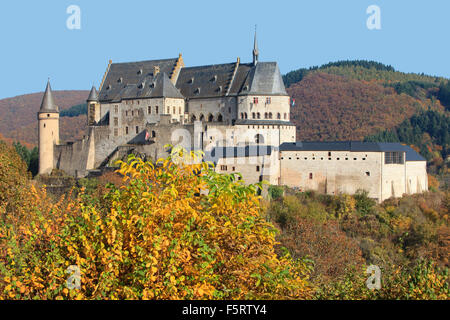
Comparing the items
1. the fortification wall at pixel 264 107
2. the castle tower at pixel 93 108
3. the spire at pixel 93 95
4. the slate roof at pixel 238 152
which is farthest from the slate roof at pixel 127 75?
the slate roof at pixel 238 152

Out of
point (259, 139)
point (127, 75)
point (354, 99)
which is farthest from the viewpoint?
point (354, 99)

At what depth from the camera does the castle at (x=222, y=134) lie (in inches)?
1768

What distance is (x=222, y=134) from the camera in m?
49.0

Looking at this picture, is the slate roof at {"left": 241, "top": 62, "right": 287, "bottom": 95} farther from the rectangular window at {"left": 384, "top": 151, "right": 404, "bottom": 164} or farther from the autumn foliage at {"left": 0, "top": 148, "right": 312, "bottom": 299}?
the autumn foliage at {"left": 0, "top": 148, "right": 312, "bottom": 299}

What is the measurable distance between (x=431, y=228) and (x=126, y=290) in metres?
38.5

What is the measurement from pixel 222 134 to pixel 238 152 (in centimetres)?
302

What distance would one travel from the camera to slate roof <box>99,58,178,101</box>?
56469 mm

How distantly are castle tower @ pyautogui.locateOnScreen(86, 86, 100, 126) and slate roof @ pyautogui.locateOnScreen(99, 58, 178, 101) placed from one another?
2.10ft

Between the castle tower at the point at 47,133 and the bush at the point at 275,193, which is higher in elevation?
the castle tower at the point at 47,133

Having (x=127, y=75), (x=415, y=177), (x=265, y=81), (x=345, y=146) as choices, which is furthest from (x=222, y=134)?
(x=415, y=177)

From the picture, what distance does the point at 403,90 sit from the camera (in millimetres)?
127500

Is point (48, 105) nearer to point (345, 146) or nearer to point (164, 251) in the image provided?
point (345, 146)

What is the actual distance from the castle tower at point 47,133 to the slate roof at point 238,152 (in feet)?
58.1

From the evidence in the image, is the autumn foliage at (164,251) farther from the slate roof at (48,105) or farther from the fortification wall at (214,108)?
the slate roof at (48,105)
